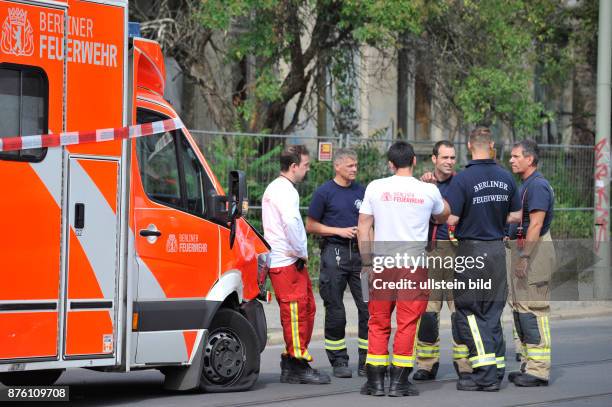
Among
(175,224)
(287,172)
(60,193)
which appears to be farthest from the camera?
(287,172)

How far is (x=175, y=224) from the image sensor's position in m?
9.03

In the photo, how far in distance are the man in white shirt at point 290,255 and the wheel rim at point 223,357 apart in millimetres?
600

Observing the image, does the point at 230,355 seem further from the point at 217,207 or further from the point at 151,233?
the point at 151,233

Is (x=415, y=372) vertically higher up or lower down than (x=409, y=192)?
lower down

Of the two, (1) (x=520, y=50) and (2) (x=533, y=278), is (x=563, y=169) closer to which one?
(1) (x=520, y=50)

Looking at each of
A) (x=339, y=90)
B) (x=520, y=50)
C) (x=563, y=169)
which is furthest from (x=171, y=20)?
(x=563, y=169)

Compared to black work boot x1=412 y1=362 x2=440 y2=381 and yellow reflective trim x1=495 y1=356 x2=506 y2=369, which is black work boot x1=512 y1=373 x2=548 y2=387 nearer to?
yellow reflective trim x1=495 y1=356 x2=506 y2=369

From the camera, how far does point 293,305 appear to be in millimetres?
10047

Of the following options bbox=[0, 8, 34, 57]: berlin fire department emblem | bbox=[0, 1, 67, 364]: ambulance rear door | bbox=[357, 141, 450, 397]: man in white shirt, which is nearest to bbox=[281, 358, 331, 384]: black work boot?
bbox=[357, 141, 450, 397]: man in white shirt

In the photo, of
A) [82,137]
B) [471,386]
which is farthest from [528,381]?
[82,137]

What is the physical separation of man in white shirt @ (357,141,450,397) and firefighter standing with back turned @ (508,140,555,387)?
1308 mm

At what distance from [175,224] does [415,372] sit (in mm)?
2931

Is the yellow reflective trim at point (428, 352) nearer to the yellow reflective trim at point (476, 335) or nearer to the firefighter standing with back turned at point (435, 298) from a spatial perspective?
the firefighter standing with back turned at point (435, 298)

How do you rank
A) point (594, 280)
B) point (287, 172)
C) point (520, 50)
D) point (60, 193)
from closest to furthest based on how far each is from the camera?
point (60, 193), point (287, 172), point (594, 280), point (520, 50)
